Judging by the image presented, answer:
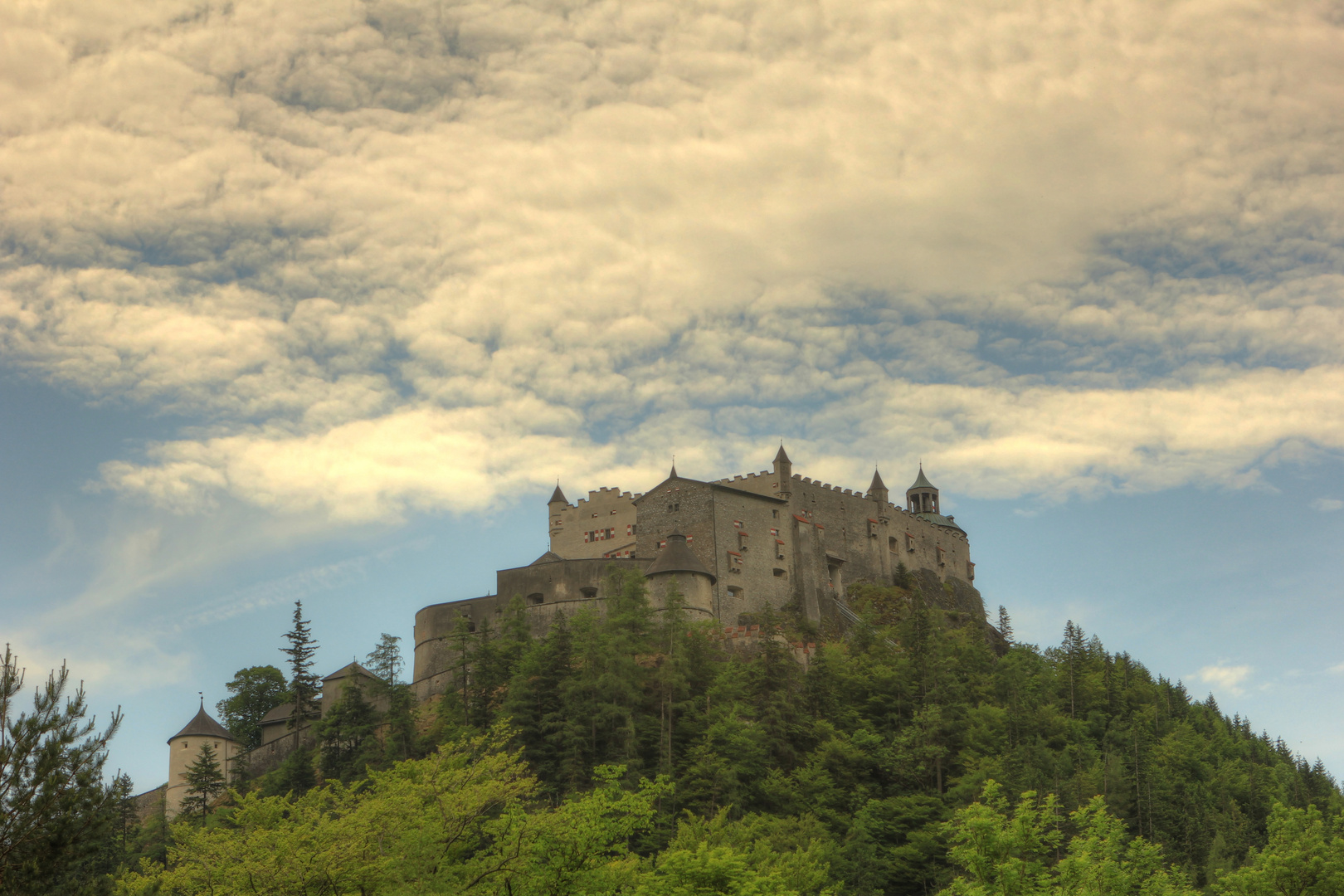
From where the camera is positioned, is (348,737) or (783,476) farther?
(783,476)

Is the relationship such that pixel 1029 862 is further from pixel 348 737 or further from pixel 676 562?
pixel 676 562

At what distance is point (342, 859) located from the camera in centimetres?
3025

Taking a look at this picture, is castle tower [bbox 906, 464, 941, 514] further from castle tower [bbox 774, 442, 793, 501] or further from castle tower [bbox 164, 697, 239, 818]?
castle tower [bbox 164, 697, 239, 818]

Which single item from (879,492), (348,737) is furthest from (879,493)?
(348,737)

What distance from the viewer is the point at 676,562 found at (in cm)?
6875

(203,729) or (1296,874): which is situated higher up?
(203,729)

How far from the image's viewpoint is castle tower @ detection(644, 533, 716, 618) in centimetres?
6756

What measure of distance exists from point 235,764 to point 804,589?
34883mm

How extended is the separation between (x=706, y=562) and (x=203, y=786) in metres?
30.1

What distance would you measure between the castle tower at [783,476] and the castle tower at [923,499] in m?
26.2

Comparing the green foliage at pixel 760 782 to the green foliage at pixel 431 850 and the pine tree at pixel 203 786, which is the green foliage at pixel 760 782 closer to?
the green foliage at pixel 431 850

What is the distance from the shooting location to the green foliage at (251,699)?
80438 mm

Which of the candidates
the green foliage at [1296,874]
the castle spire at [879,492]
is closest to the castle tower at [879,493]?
the castle spire at [879,492]

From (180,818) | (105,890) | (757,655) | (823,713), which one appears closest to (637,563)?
(757,655)
